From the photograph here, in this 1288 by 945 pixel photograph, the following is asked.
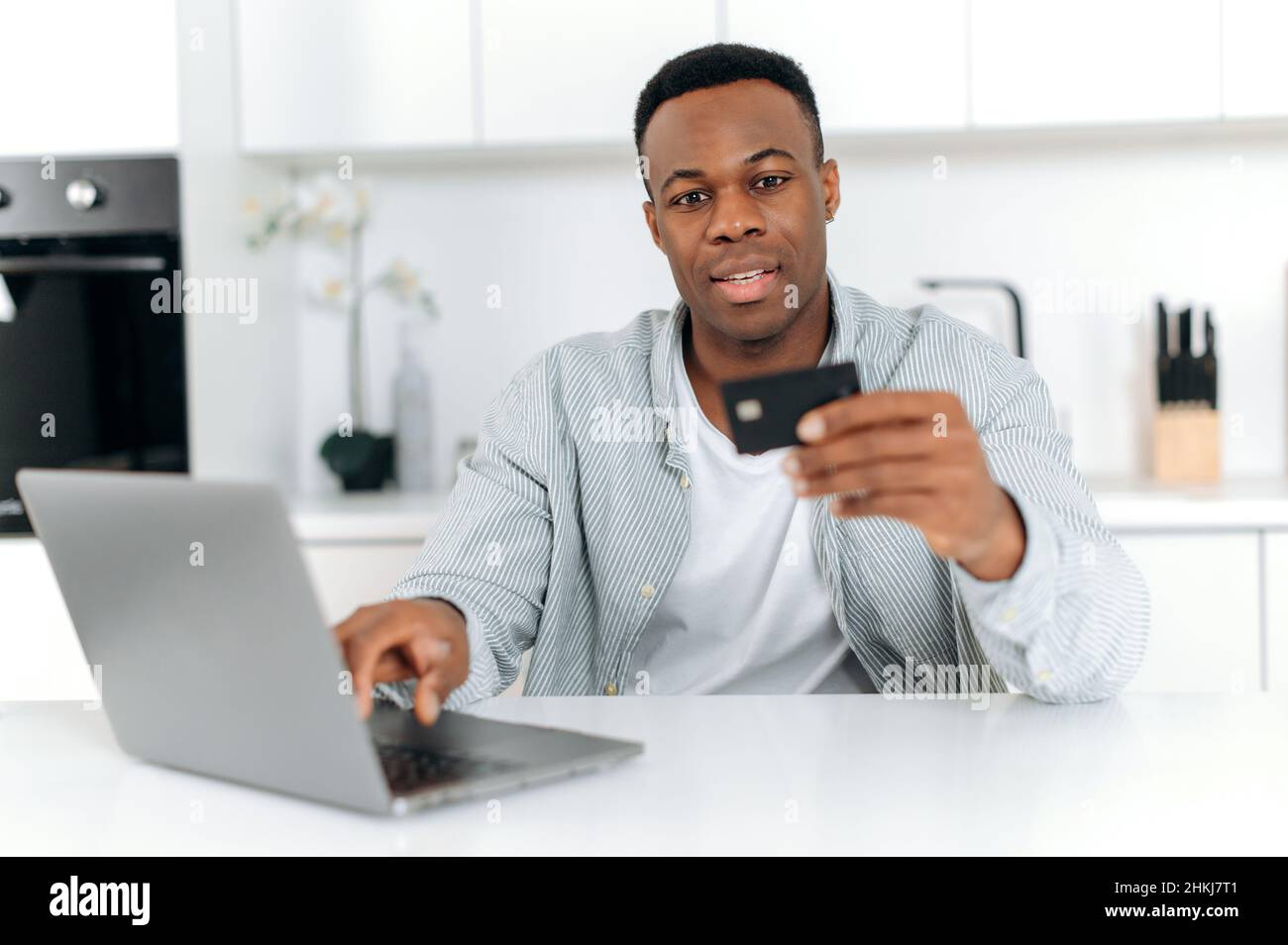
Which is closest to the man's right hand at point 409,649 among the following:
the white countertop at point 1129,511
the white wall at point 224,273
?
the white countertop at point 1129,511

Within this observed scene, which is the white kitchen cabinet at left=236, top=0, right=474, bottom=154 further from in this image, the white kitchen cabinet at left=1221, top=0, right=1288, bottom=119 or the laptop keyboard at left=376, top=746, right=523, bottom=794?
the laptop keyboard at left=376, top=746, right=523, bottom=794

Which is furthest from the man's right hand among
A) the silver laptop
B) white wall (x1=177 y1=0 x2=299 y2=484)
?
white wall (x1=177 y1=0 x2=299 y2=484)

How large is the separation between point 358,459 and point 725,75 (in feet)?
4.39

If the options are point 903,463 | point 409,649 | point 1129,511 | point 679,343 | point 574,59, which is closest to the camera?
point 903,463

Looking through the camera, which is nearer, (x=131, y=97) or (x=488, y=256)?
(x=131, y=97)

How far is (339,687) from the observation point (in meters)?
0.71

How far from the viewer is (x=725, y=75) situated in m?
1.49

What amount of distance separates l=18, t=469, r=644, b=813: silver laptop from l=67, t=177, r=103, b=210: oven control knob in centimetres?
157

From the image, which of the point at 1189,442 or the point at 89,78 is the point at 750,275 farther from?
the point at 89,78

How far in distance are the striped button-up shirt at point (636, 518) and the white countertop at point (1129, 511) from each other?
2.14 feet

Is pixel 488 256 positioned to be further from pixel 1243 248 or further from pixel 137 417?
pixel 1243 248

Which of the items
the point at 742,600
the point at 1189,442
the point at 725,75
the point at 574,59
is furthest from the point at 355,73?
the point at 1189,442
